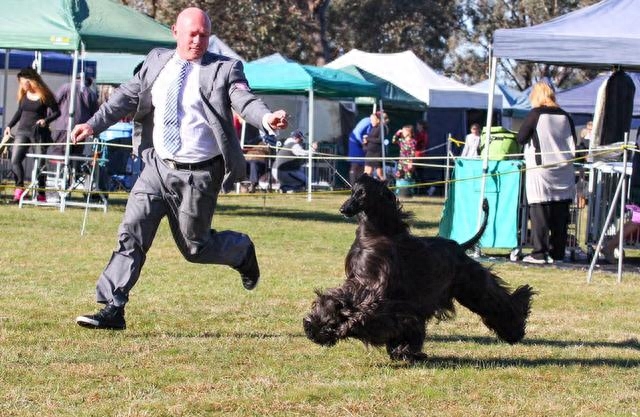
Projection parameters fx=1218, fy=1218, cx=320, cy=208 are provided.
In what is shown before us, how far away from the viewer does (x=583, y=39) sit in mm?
11008

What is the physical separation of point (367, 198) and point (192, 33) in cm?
141

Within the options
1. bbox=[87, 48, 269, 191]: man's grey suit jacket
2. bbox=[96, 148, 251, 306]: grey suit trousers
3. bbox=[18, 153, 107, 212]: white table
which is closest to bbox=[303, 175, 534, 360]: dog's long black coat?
bbox=[87, 48, 269, 191]: man's grey suit jacket

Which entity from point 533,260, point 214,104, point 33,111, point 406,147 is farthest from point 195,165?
point 406,147

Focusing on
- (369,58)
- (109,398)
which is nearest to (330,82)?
(369,58)

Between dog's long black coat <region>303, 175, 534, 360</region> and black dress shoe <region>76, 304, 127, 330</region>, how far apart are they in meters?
1.38

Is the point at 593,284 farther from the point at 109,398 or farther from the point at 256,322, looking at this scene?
the point at 109,398

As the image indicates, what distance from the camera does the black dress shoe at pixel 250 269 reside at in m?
7.09

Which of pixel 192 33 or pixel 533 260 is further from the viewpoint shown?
pixel 533 260

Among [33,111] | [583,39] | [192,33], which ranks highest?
[583,39]

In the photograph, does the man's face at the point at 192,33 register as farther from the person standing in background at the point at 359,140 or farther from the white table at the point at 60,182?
the person standing in background at the point at 359,140

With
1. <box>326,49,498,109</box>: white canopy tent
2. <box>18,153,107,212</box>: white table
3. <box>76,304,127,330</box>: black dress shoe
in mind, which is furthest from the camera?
<box>326,49,498,109</box>: white canopy tent

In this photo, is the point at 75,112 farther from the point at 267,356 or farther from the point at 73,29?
the point at 267,356

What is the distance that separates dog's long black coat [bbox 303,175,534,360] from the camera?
227 inches

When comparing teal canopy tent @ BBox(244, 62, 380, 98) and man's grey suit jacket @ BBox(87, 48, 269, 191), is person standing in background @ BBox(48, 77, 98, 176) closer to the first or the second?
teal canopy tent @ BBox(244, 62, 380, 98)
